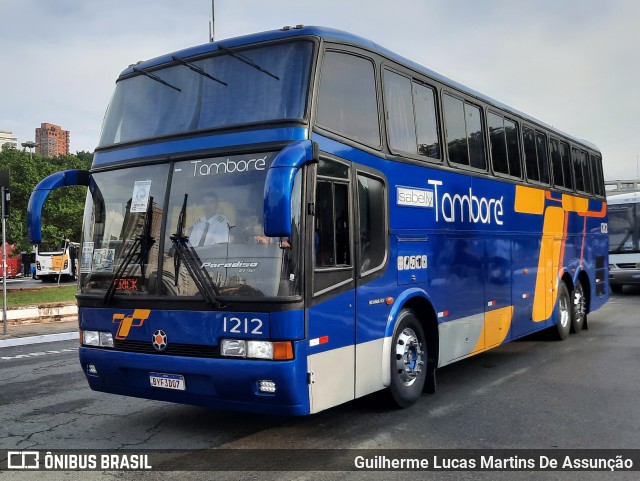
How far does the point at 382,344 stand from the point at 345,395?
30.1 inches

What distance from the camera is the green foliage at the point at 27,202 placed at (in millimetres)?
24719

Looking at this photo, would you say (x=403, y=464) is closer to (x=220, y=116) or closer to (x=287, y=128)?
(x=287, y=128)

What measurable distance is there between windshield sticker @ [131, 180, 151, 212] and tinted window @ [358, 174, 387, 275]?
76.1 inches

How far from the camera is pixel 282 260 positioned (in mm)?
5176

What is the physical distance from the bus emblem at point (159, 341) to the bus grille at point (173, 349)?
0.10 feet

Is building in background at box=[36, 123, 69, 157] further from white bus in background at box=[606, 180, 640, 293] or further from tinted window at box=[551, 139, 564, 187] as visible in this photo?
tinted window at box=[551, 139, 564, 187]

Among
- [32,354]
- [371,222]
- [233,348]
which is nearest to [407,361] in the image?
[371,222]

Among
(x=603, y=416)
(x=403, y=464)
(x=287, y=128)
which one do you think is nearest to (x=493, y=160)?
(x=603, y=416)

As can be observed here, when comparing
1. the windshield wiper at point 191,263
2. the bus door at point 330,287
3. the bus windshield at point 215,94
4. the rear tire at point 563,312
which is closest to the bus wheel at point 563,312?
the rear tire at point 563,312

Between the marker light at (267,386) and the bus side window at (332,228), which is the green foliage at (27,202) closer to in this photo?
the bus side window at (332,228)

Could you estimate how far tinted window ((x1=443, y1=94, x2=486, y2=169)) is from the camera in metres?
8.11

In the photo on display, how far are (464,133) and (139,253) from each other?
466 centimetres

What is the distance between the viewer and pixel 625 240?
68.0ft

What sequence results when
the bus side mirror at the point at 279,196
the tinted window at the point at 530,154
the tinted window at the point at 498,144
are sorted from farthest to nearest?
the tinted window at the point at 530,154
the tinted window at the point at 498,144
the bus side mirror at the point at 279,196
